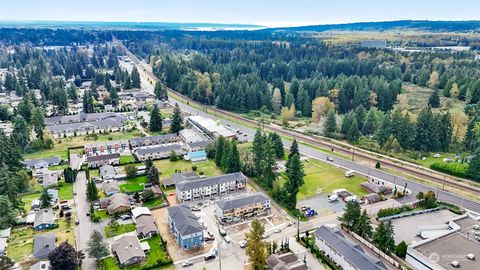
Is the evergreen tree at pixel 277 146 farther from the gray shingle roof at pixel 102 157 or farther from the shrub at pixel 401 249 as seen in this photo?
the shrub at pixel 401 249

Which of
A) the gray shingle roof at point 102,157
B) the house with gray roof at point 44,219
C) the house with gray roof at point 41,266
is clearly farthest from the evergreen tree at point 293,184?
the gray shingle roof at point 102,157

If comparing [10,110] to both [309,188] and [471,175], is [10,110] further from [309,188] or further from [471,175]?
[471,175]

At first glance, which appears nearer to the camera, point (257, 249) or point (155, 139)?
point (257, 249)

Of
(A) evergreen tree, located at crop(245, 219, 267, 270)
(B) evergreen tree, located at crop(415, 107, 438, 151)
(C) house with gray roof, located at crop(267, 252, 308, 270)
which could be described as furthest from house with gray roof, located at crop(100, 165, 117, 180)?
(B) evergreen tree, located at crop(415, 107, 438, 151)

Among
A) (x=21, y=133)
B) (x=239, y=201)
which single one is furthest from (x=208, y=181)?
(x=21, y=133)

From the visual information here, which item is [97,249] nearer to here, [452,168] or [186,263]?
[186,263]
